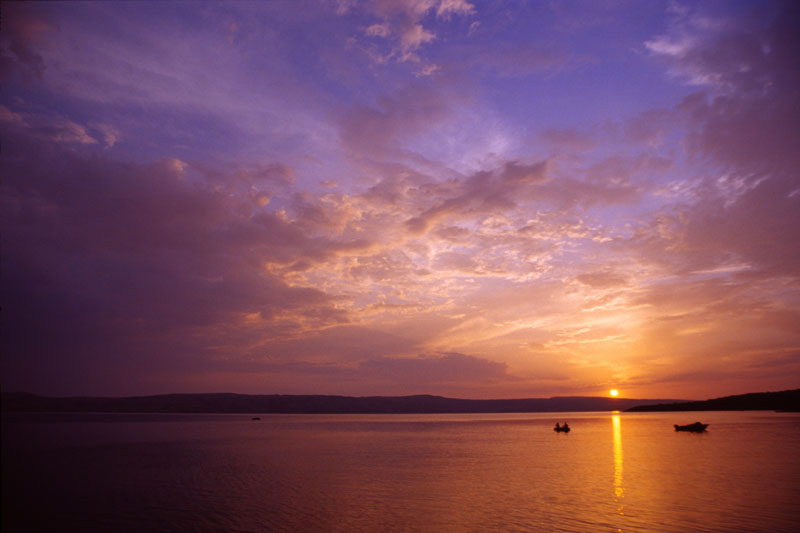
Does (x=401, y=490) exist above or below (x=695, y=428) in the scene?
above

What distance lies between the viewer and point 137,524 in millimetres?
22453

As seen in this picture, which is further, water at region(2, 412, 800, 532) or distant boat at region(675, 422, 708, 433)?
distant boat at region(675, 422, 708, 433)

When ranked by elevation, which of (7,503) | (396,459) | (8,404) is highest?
(8,404)

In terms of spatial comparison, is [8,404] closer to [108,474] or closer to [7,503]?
[7,503]

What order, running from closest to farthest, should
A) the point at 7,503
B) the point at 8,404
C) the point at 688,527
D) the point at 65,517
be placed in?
the point at 7,503, the point at 8,404, the point at 688,527, the point at 65,517

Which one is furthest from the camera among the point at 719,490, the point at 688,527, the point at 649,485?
the point at 649,485

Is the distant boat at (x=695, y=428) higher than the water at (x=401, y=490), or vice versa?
the water at (x=401, y=490)

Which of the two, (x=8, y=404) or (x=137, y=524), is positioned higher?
(x=8, y=404)

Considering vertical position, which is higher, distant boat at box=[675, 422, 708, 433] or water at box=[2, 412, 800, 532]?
water at box=[2, 412, 800, 532]

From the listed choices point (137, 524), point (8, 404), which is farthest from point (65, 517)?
point (8, 404)

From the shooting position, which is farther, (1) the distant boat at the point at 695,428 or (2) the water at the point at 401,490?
(1) the distant boat at the point at 695,428

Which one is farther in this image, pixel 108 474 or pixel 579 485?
pixel 108 474

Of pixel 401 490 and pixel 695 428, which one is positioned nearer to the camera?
pixel 401 490

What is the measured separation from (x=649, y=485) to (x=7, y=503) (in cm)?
3382
